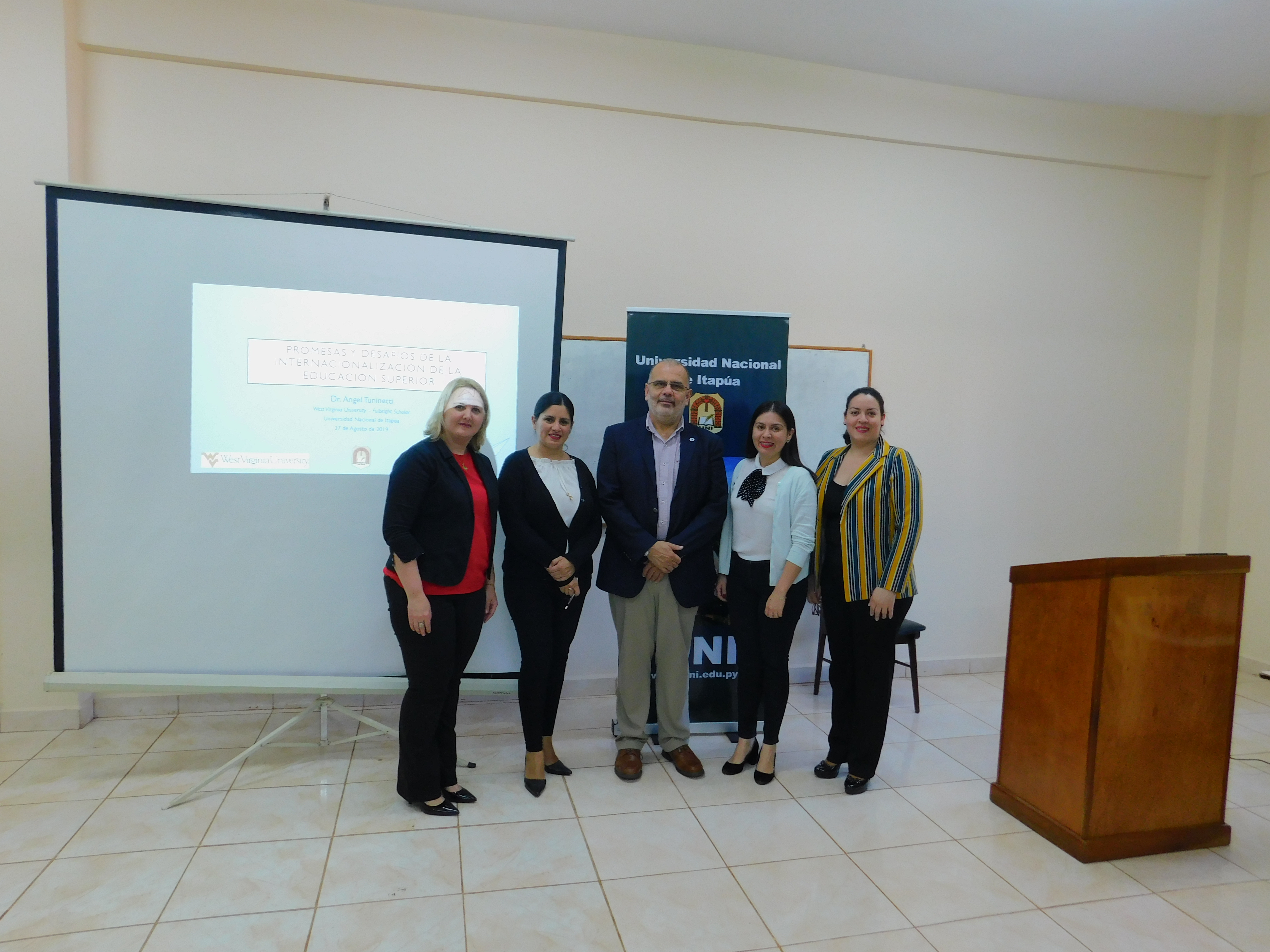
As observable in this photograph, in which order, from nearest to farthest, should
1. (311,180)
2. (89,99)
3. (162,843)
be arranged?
(162,843), (89,99), (311,180)

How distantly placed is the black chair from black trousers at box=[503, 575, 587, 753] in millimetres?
1231

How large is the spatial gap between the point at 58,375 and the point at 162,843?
1.64m

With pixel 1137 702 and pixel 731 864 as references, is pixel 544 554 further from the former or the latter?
pixel 1137 702

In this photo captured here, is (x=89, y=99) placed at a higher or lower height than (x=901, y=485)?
A: higher

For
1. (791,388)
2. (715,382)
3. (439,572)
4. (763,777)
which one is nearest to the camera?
(439,572)

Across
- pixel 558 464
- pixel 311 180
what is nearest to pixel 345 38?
pixel 311 180

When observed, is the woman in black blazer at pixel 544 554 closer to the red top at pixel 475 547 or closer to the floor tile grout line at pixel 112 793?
the red top at pixel 475 547

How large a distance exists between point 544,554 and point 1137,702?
2031 millimetres

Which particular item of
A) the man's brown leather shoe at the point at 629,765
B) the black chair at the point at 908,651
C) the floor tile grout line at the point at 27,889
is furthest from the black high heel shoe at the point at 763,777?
the floor tile grout line at the point at 27,889

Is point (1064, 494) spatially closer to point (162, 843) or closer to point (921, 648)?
point (921, 648)

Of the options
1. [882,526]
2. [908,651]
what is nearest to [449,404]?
[882,526]

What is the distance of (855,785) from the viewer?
2.78 meters

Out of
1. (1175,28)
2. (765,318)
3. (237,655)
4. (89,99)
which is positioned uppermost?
(1175,28)

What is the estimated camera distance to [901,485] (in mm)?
2678
